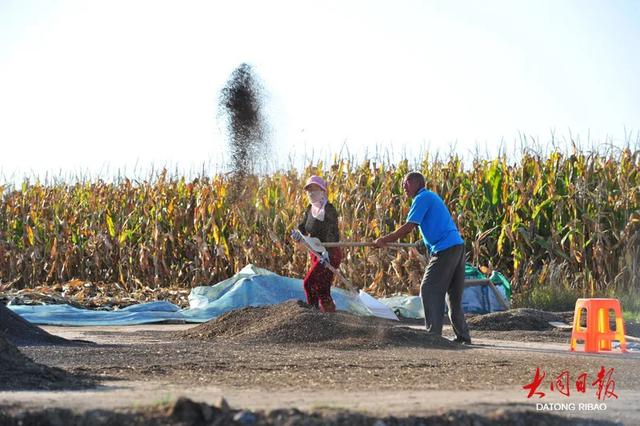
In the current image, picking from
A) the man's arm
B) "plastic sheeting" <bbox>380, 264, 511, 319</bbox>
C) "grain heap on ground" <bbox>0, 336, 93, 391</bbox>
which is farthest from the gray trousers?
"grain heap on ground" <bbox>0, 336, 93, 391</bbox>

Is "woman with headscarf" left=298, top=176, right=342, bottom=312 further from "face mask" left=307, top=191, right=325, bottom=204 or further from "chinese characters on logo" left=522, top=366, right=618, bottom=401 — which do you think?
"chinese characters on logo" left=522, top=366, right=618, bottom=401

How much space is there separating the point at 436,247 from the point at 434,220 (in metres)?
0.31

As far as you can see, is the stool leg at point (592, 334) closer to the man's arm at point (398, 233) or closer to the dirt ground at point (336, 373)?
the dirt ground at point (336, 373)

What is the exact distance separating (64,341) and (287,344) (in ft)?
8.10

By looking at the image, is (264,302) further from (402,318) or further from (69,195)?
(69,195)

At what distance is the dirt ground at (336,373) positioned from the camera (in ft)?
19.5

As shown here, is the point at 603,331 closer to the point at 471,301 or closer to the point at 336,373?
the point at 336,373

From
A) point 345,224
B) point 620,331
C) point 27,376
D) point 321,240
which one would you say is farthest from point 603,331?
point 345,224

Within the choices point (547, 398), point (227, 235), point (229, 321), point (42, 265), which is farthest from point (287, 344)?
point (42, 265)

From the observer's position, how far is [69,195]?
25.5m

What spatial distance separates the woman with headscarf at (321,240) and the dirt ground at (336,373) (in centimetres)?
78

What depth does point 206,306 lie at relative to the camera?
1641 cm

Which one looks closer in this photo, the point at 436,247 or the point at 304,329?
the point at 436,247

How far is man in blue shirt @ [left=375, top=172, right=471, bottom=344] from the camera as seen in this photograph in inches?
455
